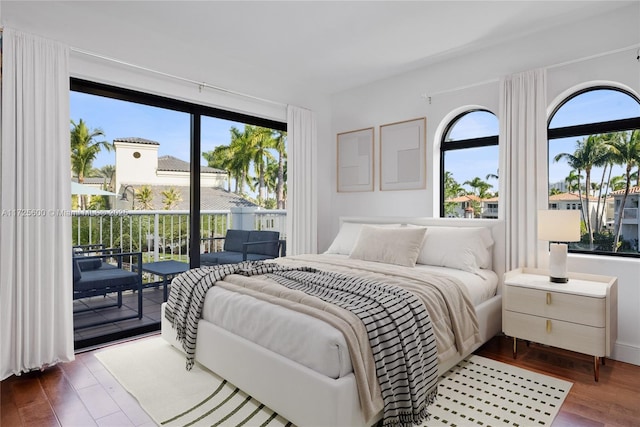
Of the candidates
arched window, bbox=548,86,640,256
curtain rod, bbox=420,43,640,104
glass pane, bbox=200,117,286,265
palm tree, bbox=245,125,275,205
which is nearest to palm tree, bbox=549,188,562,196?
arched window, bbox=548,86,640,256

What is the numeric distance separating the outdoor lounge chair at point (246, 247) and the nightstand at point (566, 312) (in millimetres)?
2601

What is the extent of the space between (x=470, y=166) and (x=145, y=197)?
129 inches

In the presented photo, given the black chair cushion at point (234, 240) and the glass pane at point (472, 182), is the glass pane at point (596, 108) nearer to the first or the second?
the glass pane at point (472, 182)

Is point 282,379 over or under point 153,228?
under

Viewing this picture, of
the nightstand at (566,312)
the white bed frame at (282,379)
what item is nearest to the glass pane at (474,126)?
the nightstand at (566,312)

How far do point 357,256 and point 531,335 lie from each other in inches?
59.4

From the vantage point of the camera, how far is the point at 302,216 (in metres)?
4.40

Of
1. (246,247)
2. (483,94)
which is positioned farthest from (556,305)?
(246,247)

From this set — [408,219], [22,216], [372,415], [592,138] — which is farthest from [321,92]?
[372,415]

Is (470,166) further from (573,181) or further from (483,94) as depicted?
(573,181)

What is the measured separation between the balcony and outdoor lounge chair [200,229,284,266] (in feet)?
0.23

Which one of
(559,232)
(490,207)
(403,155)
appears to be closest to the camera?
(559,232)

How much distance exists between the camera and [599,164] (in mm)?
3049

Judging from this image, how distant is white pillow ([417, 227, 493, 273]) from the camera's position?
3.08 m
